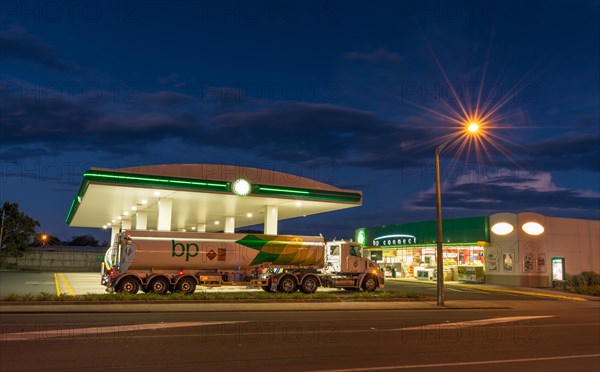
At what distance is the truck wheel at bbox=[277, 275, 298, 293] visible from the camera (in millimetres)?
28875

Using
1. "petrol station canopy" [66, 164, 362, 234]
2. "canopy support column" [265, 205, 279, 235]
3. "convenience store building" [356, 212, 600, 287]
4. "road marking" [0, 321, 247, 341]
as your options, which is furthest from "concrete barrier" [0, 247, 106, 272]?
"road marking" [0, 321, 247, 341]

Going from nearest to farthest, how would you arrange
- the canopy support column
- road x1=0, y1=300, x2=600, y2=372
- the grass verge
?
road x1=0, y1=300, x2=600, y2=372, the grass verge, the canopy support column

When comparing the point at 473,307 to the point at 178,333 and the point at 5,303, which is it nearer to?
the point at 178,333

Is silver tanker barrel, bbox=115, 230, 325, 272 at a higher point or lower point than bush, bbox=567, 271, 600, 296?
higher

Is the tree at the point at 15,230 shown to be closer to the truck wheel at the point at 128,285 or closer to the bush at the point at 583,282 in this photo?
the truck wheel at the point at 128,285

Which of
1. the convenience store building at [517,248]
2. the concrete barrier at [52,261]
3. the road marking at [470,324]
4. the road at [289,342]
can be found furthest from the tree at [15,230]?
the road marking at [470,324]

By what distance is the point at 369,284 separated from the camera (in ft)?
104

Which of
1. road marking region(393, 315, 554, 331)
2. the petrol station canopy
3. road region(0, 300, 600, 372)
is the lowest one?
road region(0, 300, 600, 372)

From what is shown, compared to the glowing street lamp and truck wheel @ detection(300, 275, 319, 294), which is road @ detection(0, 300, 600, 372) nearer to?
the glowing street lamp

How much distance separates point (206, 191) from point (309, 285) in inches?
287

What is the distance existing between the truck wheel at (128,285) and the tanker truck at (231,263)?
44 mm

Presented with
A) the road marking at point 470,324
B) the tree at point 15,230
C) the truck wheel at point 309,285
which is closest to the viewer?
the road marking at point 470,324

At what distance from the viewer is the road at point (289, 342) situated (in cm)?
1003

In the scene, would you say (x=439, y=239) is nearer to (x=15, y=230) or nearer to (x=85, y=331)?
(x=85, y=331)
